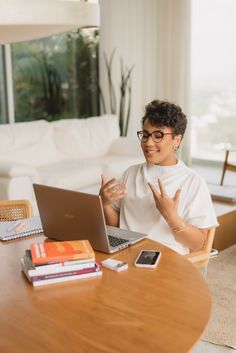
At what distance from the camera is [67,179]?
4.41m

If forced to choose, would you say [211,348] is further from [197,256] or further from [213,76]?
[213,76]

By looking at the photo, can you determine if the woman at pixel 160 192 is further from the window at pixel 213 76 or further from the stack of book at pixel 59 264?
the window at pixel 213 76

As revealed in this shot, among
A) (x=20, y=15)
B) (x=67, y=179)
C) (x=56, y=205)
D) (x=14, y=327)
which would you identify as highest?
(x=20, y=15)

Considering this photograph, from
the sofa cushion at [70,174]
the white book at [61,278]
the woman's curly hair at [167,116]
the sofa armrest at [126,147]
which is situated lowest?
the sofa cushion at [70,174]

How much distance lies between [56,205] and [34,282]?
325 millimetres

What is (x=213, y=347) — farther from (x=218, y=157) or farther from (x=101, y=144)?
(x=218, y=157)

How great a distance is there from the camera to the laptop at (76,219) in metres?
1.60

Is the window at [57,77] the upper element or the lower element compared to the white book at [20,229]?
upper

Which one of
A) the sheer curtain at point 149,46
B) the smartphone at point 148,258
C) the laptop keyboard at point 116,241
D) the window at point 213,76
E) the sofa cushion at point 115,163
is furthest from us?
the sheer curtain at point 149,46

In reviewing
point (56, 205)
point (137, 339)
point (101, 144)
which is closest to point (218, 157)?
point (101, 144)

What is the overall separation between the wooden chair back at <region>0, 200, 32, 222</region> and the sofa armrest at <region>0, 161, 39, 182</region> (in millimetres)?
1534

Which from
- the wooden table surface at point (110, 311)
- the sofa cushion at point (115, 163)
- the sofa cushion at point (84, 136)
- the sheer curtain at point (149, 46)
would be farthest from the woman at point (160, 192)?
the sheer curtain at point (149, 46)

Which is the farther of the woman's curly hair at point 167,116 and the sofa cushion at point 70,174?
the sofa cushion at point 70,174

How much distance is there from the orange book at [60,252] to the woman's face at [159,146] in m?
0.57
